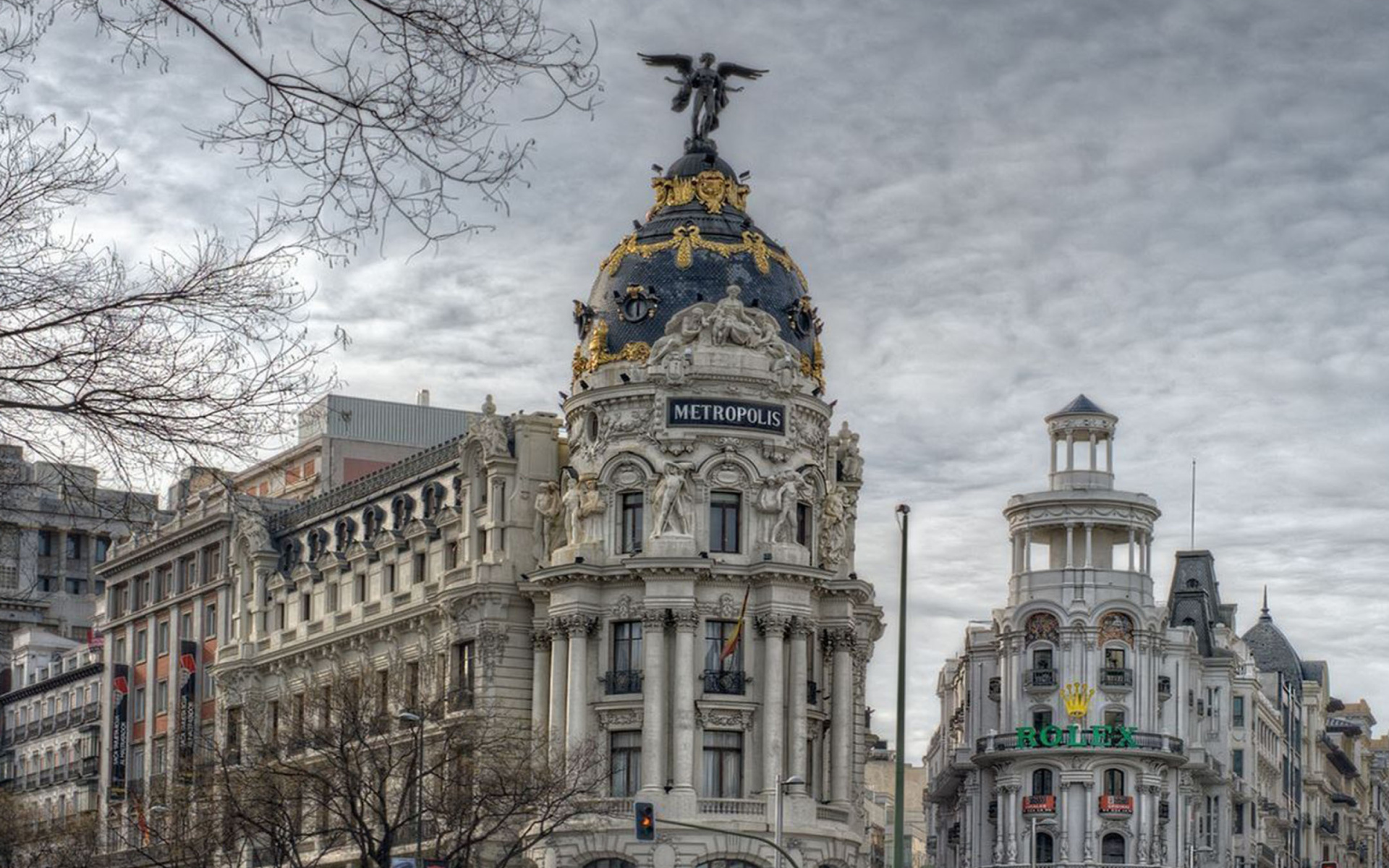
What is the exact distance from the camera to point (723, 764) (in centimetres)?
8750

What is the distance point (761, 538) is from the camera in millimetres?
88688

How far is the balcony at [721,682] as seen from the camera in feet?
286

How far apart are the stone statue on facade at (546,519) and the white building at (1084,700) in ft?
120

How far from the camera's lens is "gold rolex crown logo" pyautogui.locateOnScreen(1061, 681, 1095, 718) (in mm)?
120188

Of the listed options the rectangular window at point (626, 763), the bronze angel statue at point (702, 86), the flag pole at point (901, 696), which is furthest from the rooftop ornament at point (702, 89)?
the flag pole at point (901, 696)

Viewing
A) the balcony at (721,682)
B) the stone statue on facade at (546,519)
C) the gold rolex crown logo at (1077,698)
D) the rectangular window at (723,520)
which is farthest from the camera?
the gold rolex crown logo at (1077,698)

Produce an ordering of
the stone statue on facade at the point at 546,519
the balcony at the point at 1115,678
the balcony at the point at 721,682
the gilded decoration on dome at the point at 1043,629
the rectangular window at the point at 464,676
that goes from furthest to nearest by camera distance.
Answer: the gilded decoration on dome at the point at 1043,629, the balcony at the point at 1115,678, the stone statue on facade at the point at 546,519, the rectangular window at the point at 464,676, the balcony at the point at 721,682

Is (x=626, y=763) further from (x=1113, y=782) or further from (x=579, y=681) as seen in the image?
(x=1113, y=782)

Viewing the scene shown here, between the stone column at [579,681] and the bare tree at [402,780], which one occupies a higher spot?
the stone column at [579,681]

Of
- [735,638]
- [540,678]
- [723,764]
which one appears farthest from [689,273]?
[723,764]

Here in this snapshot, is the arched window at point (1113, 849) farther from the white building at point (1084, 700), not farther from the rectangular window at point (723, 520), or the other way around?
the rectangular window at point (723, 520)

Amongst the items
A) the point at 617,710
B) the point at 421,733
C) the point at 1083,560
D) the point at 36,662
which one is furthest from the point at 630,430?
the point at 36,662

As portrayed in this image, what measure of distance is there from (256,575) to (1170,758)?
44570mm

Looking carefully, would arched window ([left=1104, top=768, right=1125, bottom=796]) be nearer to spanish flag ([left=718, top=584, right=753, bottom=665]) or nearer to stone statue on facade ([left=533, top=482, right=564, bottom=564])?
spanish flag ([left=718, top=584, right=753, bottom=665])
